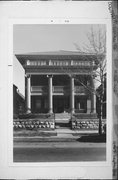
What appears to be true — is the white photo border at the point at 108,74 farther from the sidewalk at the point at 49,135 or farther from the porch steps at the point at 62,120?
the porch steps at the point at 62,120

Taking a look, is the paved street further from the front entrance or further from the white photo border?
the front entrance

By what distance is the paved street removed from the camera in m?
3.89

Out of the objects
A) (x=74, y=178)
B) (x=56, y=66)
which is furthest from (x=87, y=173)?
(x=56, y=66)

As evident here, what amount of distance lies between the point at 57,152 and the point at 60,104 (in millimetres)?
560

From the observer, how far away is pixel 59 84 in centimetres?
392

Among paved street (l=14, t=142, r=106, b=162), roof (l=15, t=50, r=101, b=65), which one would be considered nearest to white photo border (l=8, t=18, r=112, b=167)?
paved street (l=14, t=142, r=106, b=162)

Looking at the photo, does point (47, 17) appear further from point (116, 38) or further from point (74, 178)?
point (74, 178)

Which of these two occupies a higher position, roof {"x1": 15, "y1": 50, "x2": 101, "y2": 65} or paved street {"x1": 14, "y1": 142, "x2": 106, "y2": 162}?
roof {"x1": 15, "y1": 50, "x2": 101, "y2": 65}

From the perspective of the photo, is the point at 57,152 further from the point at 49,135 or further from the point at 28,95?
the point at 28,95

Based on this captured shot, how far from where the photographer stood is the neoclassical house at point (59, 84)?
3.94 m

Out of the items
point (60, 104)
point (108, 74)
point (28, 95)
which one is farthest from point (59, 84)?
point (108, 74)

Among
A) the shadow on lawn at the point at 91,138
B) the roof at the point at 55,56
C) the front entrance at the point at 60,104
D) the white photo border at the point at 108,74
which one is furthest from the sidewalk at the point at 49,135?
the roof at the point at 55,56

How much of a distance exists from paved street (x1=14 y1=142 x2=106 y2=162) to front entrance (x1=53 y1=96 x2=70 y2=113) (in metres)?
0.39

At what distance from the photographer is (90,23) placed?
153 inches
